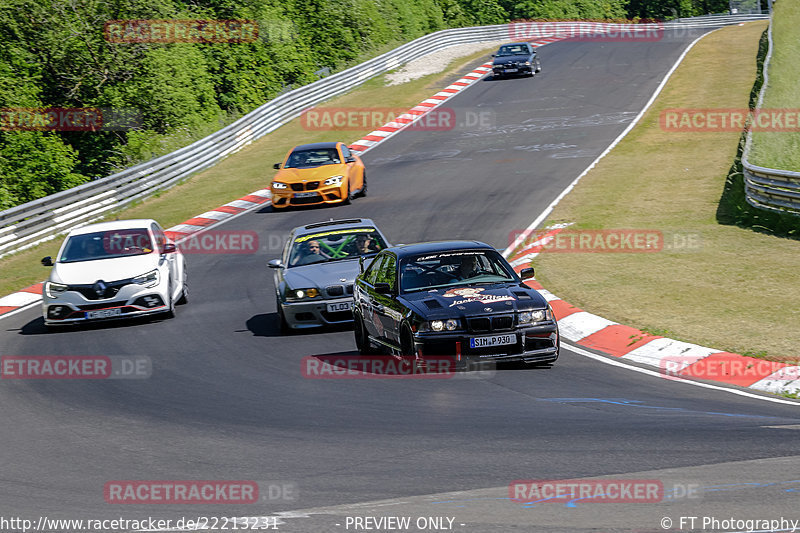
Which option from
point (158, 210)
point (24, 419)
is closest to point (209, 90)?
point (158, 210)

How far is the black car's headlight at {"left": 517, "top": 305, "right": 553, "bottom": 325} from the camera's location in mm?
11102

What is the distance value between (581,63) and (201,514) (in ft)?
145

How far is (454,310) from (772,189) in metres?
A: 11.1

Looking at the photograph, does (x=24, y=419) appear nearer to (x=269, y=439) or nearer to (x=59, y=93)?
(x=269, y=439)

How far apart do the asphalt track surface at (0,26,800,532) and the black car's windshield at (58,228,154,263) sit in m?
1.25

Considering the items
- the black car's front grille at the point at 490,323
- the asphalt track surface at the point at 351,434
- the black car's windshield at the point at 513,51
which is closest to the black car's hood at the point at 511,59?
the black car's windshield at the point at 513,51

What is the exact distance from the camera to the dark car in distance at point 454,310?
35.9ft

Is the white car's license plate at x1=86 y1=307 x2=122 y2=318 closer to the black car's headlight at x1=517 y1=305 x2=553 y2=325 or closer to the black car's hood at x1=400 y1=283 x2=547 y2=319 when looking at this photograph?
the black car's hood at x1=400 y1=283 x2=547 y2=319
